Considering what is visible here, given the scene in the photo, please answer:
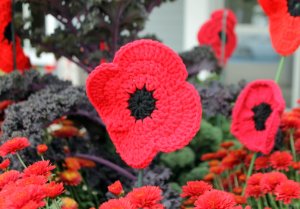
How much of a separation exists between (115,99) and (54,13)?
0.37m

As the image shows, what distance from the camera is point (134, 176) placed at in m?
1.04

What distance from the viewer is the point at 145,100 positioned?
0.73 meters

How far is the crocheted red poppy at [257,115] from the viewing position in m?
0.91

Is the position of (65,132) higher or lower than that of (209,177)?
higher

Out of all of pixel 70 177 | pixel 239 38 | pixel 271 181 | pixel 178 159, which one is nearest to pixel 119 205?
pixel 271 181

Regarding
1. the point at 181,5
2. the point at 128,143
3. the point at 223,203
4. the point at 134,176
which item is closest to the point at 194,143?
the point at 134,176

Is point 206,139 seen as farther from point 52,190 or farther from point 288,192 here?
point 52,190

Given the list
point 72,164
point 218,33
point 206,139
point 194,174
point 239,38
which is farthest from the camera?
point 239,38

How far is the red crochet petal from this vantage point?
69cm

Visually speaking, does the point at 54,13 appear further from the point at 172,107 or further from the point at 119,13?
the point at 172,107

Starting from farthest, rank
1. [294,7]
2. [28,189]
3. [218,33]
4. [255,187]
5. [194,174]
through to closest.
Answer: [218,33]
[194,174]
[294,7]
[255,187]
[28,189]

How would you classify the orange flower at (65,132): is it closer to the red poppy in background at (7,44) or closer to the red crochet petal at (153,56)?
the red poppy in background at (7,44)

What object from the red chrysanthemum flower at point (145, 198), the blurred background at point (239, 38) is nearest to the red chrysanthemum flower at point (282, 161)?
the red chrysanthemum flower at point (145, 198)

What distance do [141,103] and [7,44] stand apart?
18.5 inches
